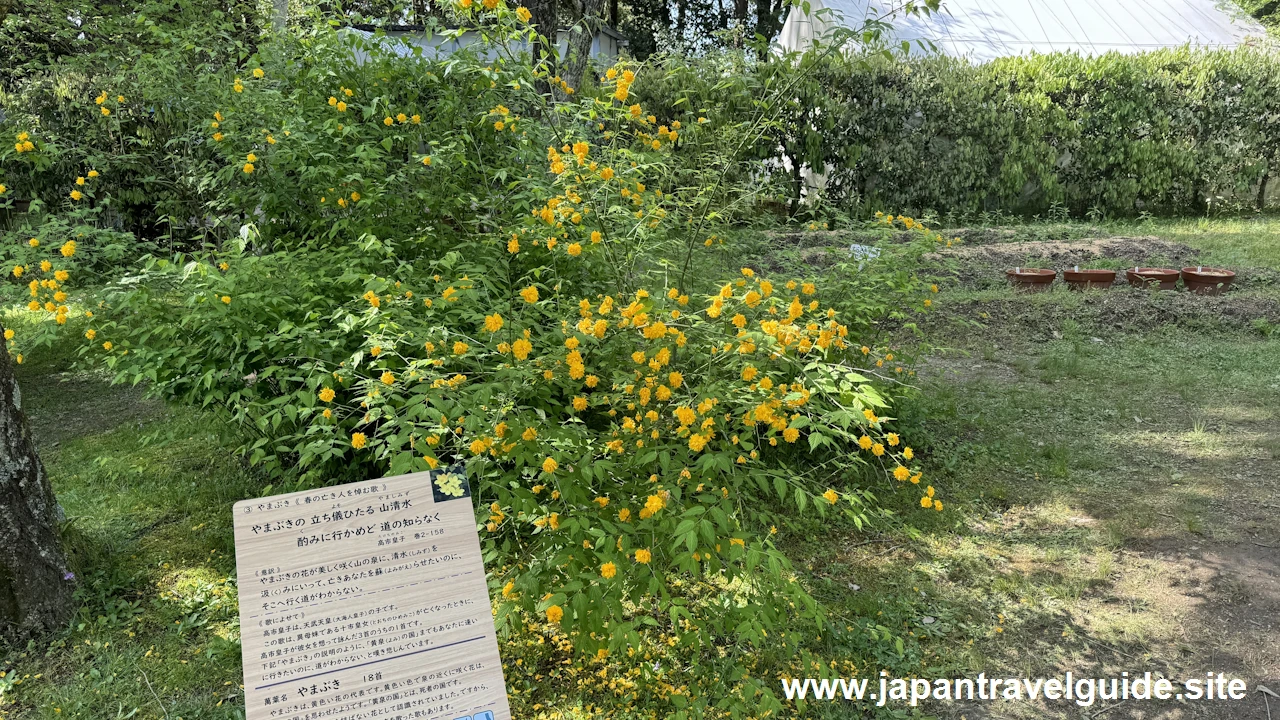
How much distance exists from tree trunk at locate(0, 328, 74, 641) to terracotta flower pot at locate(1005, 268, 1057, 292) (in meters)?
6.69

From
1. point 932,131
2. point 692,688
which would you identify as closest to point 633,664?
point 692,688

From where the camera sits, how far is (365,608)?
60.2 inches

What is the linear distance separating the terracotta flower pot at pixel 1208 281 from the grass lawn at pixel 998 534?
922 mm

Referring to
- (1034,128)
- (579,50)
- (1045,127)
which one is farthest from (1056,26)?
(579,50)

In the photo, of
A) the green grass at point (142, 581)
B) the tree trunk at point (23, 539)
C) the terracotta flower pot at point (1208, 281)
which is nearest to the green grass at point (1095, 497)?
the terracotta flower pot at point (1208, 281)

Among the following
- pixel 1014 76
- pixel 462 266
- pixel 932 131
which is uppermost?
pixel 1014 76

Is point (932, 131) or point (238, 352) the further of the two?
point (932, 131)

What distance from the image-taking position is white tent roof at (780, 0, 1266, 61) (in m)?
12.8

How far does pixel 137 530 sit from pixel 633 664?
2.31 m

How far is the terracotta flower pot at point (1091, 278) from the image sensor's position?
6.57 metres

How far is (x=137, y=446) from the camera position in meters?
4.29

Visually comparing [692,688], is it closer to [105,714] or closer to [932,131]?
[105,714]

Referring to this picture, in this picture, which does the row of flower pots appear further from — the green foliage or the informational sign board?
the informational sign board

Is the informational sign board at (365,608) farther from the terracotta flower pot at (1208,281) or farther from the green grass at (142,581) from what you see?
the terracotta flower pot at (1208,281)
